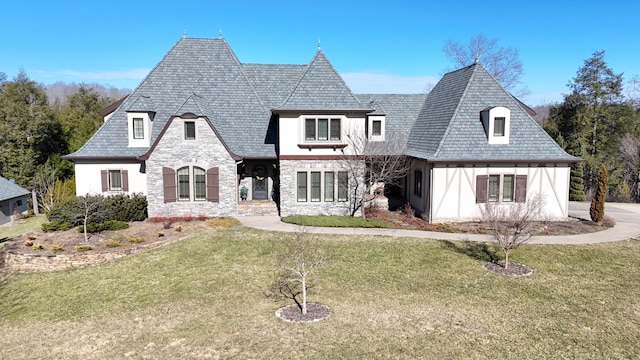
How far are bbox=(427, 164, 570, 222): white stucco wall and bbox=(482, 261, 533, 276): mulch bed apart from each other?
6230 millimetres

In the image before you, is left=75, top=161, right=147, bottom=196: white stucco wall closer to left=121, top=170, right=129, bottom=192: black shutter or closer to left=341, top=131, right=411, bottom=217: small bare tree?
left=121, top=170, right=129, bottom=192: black shutter

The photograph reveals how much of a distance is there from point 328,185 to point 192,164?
773cm

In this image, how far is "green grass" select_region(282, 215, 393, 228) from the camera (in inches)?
855

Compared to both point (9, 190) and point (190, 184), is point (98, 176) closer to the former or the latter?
point (190, 184)

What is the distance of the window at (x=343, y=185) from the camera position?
2405cm

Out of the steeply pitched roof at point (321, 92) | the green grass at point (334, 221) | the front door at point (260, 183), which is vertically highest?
the steeply pitched roof at point (321, 92)

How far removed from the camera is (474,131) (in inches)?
913

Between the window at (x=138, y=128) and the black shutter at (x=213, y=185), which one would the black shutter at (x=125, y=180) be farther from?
the black shutter at (x=213, y=185)

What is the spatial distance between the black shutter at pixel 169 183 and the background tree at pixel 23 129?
23.8 meters

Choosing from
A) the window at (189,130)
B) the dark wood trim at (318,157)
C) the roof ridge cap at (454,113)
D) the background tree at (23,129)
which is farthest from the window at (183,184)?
the background tree at (23,129)

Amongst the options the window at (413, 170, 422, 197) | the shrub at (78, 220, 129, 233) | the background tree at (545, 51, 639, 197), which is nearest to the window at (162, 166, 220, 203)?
the shrub at (78, 220, 129, 233)

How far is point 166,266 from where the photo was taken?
1720 cm

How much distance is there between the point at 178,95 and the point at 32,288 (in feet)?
47.5

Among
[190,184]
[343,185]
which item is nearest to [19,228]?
[190,184]
